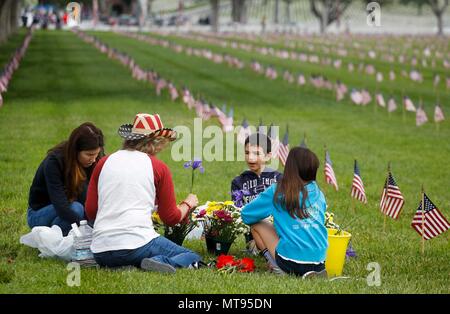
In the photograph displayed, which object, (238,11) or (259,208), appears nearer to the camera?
(259,208)

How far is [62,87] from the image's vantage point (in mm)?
30062

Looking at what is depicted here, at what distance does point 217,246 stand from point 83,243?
1.50 m

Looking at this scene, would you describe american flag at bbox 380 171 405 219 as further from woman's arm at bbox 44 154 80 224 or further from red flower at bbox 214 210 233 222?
woman's arm at bbox 44 154 80 224

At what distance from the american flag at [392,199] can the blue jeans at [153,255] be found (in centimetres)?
286

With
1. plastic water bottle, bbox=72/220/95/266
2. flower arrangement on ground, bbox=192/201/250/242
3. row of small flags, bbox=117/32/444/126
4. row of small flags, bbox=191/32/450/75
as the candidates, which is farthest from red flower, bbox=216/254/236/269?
row of small flags, bbox=191/32/450/75

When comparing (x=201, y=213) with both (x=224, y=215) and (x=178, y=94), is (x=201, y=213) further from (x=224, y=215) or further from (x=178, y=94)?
(x=178, y=94)

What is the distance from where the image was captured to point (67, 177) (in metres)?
9.18

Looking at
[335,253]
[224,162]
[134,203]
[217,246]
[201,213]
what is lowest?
[224,162]

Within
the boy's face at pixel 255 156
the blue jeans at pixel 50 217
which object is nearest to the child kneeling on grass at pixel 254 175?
the boy's face at pixel 255 156

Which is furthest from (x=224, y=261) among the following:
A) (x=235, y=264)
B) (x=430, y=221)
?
(x=430, y=221)

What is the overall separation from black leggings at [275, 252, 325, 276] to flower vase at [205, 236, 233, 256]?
1.06 metres

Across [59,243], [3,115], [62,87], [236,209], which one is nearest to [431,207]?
[236,209]

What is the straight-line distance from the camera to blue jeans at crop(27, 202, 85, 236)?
929 cm

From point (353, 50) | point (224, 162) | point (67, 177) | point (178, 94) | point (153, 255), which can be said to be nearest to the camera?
point (153, 255)
